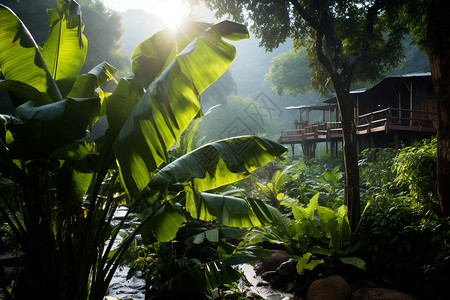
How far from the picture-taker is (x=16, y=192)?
3236 millimetres

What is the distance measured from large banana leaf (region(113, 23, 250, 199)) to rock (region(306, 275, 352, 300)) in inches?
124

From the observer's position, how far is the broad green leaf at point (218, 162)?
2.26m

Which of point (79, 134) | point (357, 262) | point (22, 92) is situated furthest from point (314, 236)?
point (22, 92)

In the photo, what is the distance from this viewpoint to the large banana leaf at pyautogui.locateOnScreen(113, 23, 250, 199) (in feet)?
6.94

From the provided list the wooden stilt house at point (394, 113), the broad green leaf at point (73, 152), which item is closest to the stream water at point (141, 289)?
the broad green leaf at point (73, 152)

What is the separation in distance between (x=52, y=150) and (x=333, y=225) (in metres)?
4.13

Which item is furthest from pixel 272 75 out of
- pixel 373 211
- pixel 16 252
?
pixel 16 252

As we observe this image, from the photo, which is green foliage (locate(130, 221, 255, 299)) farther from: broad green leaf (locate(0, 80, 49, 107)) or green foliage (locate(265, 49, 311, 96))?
green foliage (locate(265, 49, 311, 96))

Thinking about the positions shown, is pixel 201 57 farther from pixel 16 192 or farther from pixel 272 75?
pixel 272 75

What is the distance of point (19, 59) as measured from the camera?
2.69 m

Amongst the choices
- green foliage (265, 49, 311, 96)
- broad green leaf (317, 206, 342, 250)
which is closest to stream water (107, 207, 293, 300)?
broad green leaf (317, 206, 342, 250)

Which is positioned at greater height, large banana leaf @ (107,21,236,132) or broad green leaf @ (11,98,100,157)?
large banana leaf @ (107,21,236,132)

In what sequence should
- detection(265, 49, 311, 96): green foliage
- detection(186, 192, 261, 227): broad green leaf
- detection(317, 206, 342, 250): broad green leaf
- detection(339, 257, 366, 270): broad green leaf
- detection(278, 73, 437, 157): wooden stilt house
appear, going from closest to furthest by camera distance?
1. detection(186, 192, 261, 227): broad green leaf
2. detection(339, 257, 366, 270): broad green leaf
3. detection(317, 206, 342, 250): broad green leaf
4. detection(278, 73, 437, 157): wooden stilt house
5. detection(265, 49, 311, 96): green foliage

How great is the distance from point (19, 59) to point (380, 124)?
749 inches
